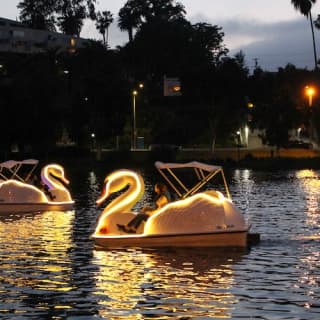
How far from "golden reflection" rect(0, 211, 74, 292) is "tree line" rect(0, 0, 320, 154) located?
60481mm

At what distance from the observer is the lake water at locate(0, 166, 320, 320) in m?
18.6

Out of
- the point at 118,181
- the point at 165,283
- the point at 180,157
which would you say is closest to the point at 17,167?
the point at 118,181

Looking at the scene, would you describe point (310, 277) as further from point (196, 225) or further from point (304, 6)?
point (304, 6)

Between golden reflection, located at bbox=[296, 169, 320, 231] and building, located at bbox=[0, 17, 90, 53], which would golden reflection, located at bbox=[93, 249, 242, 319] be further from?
building, located at bbox=[0, 17, 90, 53]

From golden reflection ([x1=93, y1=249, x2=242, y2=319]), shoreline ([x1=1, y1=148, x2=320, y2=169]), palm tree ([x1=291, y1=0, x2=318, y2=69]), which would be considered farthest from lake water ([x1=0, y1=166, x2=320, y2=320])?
palm tree ([x1=291, y1=0, x2=318, y2=69])

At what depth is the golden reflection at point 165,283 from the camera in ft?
61.4

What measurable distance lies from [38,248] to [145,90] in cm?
12132

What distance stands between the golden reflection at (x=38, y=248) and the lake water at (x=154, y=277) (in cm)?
3

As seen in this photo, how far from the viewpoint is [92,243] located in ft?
98.0

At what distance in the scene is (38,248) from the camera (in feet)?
93.7

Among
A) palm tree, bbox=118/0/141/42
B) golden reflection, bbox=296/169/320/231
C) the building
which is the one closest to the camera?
golden reflection, bbox=296/169/320/231

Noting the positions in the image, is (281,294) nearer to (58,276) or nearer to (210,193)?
(58,276)

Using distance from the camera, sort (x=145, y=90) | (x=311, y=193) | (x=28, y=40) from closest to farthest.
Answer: (x=311, y=193) → (x=145, y=90) → (x=28, y=40)

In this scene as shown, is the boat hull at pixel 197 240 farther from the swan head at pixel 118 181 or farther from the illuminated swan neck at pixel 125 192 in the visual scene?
the swan head at pixel 118 181
